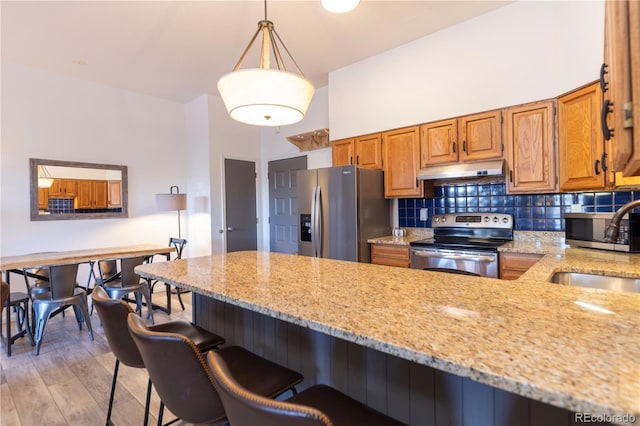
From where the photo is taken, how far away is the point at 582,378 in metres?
0.58

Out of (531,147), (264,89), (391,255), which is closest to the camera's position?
(264,89)

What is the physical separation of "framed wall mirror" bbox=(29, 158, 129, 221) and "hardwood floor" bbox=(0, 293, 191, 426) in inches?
62.7

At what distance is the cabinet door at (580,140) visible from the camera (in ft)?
7.13

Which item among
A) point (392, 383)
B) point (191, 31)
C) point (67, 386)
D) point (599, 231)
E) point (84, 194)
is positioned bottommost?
point (67, 386)

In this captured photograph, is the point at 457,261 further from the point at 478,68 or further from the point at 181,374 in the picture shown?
the point at 181,374

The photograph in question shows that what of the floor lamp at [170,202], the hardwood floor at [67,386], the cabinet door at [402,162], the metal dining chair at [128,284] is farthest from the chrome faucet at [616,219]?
the floor lamp at [170,202]

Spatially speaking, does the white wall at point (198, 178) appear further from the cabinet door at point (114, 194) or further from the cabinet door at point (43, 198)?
the cabinet door at point (43, 198)

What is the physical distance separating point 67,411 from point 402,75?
3907mm

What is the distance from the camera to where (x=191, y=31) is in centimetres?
309

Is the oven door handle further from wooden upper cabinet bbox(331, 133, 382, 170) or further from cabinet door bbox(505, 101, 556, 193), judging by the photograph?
wooden upper cabinet bbox(331, 133, 382, 170)

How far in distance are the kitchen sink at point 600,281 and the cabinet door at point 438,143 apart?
4.84ft

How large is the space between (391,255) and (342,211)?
2.22 feet

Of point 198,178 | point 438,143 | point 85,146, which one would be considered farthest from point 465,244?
point 85,146

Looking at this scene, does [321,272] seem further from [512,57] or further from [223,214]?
[223,214]
